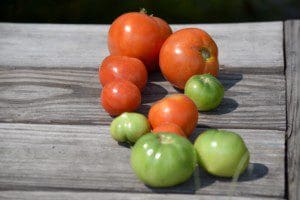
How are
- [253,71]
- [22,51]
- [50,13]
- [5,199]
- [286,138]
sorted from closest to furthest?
[5,199], [286,138], [253,71], [22,51], [50,13]

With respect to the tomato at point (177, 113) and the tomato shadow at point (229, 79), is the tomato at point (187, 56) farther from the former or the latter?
the tomato at point (177, 113)

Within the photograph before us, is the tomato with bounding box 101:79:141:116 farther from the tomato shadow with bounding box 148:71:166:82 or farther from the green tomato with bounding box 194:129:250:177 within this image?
the green tomato with bounding box 194:129:250:177

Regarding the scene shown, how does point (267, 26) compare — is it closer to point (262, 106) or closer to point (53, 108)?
point (262, 106)

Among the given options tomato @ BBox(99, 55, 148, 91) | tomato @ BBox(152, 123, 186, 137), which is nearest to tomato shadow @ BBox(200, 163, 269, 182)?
tomato @ BBox(152, 123, 186, 137)

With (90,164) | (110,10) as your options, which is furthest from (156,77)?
(110,10)

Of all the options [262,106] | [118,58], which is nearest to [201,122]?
[262,106]

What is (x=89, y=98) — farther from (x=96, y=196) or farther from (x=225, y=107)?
(x=96, y=196)
